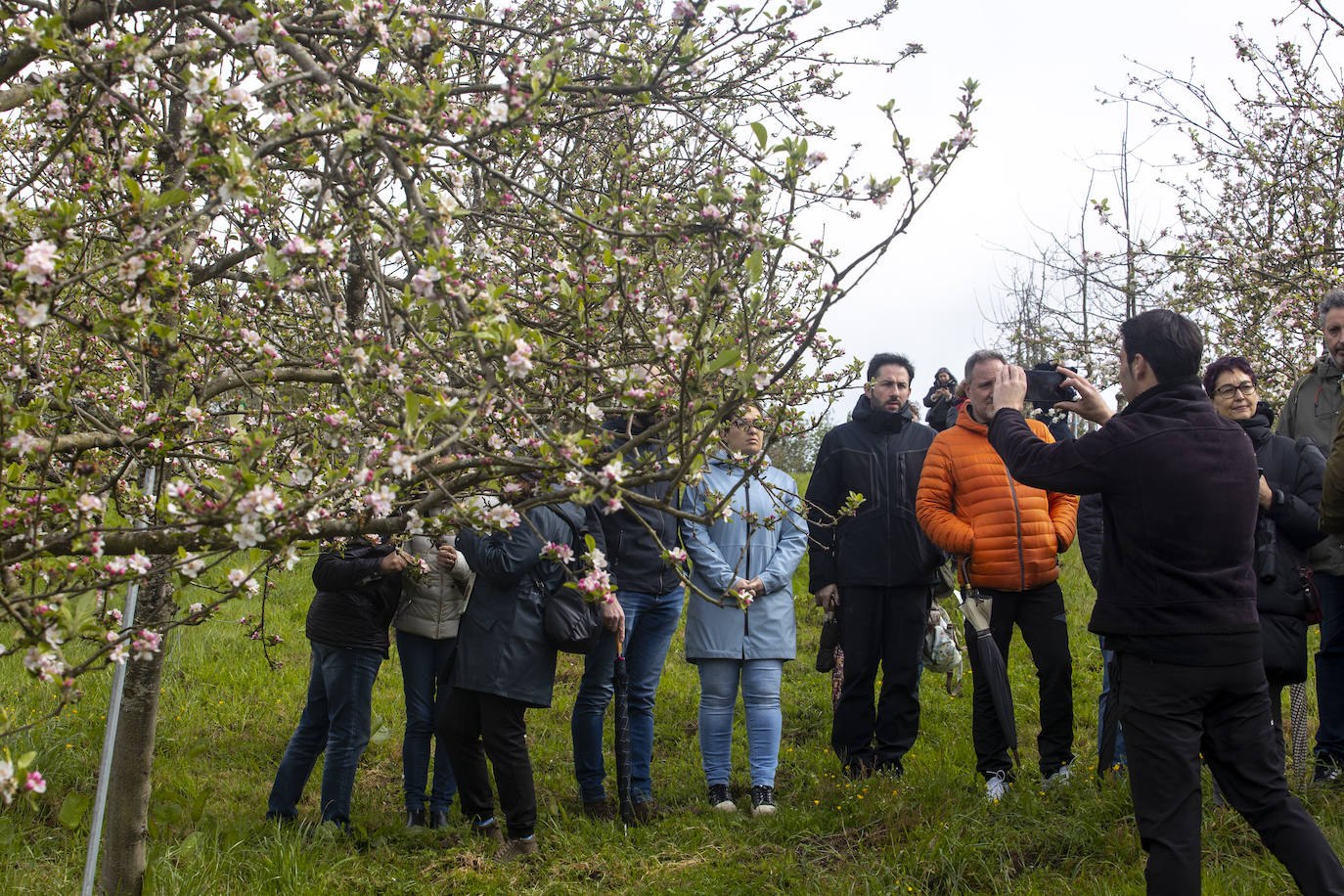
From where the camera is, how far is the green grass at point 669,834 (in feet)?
13.3

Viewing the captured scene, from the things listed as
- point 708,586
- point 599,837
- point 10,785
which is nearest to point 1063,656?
point 708,586

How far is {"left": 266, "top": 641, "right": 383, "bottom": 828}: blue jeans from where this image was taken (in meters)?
4.77

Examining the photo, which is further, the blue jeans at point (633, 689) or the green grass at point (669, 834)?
the blue jeans at point (633, 689)

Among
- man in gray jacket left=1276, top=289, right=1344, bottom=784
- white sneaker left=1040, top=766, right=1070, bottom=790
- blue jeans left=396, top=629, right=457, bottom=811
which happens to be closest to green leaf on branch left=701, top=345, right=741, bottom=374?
blue jeans left=396, top=629, right=457, bottom=811

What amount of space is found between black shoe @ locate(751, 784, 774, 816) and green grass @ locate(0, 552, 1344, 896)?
68 mm

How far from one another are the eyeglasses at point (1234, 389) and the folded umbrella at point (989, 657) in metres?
1.39

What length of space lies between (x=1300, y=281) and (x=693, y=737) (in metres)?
4.83

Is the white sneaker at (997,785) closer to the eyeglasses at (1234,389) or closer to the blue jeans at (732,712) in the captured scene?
the blue jeans at (732,712)

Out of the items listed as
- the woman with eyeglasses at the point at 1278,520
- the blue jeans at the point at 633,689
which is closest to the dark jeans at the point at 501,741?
the blue jeans at the point at 633,689

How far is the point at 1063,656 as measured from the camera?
4.92m

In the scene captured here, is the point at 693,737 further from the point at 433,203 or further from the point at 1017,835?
the point at 433,203

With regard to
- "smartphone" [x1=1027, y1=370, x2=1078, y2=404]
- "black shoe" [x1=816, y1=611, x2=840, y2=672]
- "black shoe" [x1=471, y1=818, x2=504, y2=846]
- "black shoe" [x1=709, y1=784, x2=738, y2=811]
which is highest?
"smartphone" [x1=1027, y1=370, x2=1078, y2=404]

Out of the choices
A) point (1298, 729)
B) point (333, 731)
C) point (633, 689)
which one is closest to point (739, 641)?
point (633, 689)

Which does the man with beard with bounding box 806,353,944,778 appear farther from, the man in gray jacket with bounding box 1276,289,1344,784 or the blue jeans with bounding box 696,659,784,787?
the man in gray jacket with bounding box 1276,289,1344,784
